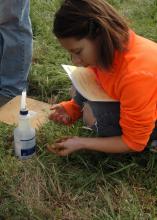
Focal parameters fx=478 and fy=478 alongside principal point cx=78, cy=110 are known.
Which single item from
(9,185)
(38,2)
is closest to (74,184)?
(9,185)

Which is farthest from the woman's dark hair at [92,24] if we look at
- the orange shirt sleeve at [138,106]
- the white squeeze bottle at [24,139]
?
the white squeeze bottle at [24,139]

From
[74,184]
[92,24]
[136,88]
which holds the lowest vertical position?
[74,184]

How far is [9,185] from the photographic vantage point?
218 centimetres

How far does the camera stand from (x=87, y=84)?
229 cm

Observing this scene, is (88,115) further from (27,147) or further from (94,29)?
(94,29)

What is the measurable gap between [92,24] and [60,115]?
733 mm

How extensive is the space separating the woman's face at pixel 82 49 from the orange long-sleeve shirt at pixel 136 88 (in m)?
0.12

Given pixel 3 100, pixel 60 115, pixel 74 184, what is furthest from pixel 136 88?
pixel 3 100

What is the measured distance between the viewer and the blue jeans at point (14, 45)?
258 centimetres

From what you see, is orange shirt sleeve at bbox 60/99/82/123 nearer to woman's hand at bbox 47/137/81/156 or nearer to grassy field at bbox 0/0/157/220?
grassy field at bbox 0/0/157/220

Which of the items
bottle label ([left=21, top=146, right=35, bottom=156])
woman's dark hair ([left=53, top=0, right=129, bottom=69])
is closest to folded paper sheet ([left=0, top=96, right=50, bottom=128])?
bottle label ([left=21, top=146, right=35, bottom=156])

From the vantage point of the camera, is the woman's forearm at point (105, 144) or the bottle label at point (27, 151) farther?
the bottle label at point (27, 151)

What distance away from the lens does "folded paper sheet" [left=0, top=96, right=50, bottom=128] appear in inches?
107

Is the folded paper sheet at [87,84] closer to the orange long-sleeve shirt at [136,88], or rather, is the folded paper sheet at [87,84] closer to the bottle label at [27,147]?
the orange long-sleeve shirt at [136,88]
